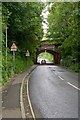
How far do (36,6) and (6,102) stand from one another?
2024 centimetres

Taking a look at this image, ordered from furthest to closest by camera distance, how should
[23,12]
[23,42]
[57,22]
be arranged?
[57,22] < [23,42] < [23,12]

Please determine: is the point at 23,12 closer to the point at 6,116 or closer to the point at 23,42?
the point at 23,42

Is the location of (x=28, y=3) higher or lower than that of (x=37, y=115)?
higher

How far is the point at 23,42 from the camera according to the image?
3684cm

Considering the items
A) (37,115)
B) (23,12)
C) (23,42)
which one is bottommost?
(37,115)

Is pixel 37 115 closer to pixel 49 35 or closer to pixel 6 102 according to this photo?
pixel 6 102

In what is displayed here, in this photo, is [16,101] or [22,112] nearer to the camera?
[22,112]

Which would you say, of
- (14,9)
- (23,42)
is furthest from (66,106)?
(23,42)

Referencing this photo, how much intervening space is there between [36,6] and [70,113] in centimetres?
2193

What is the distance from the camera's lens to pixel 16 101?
11.5m

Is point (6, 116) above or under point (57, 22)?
under

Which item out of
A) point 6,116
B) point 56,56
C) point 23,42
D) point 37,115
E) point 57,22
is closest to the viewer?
point 6,116

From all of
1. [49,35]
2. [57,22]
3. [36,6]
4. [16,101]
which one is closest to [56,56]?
[49,35]

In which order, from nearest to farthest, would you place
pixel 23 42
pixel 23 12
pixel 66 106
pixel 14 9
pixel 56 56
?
pixel 66 106
pixel 14 9
pixel 23 12
pixel 23 42
pixel 56 56
